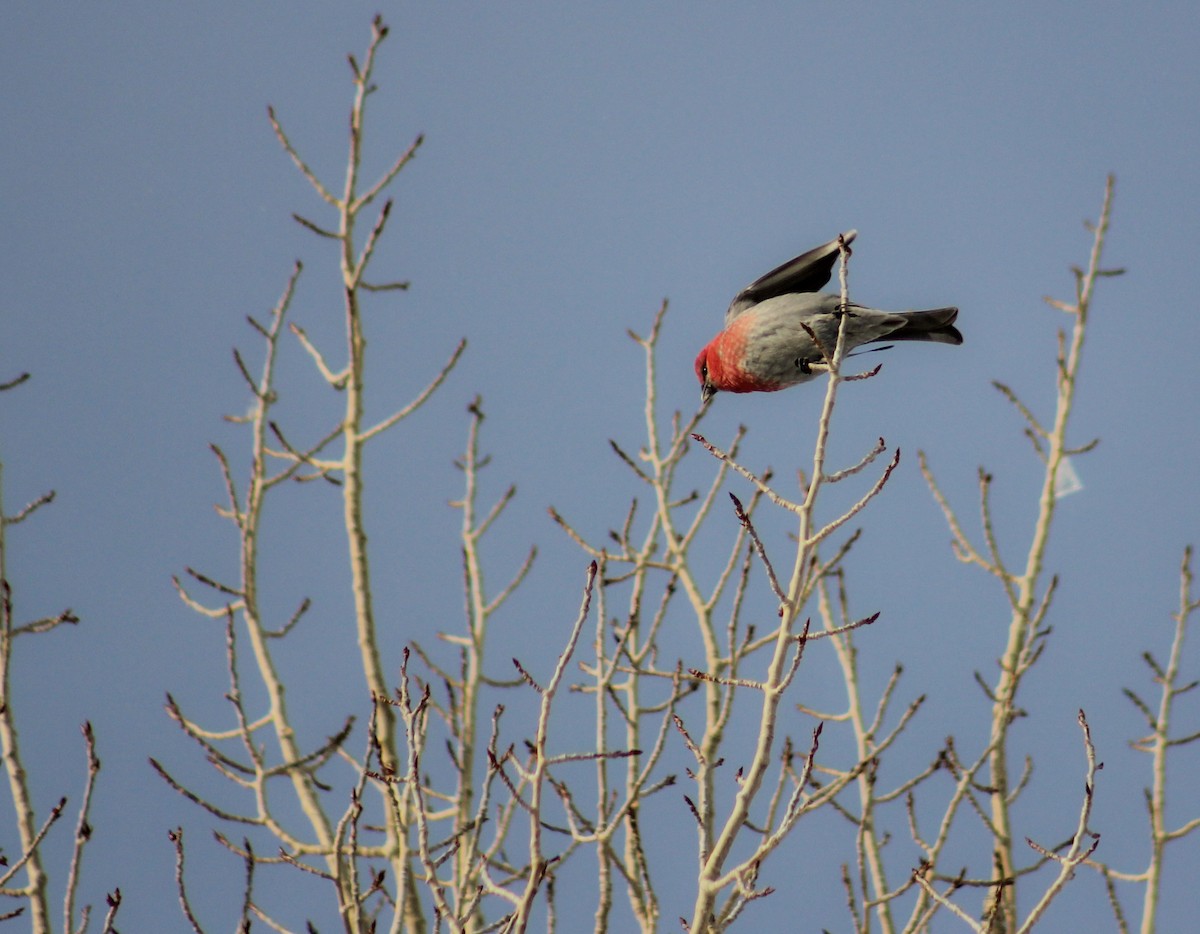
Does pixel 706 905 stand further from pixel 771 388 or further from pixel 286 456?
pixel 286 456

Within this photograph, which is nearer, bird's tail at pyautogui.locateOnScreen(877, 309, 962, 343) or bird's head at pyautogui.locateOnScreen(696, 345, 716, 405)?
bird's tail at pyautogui.locateOnScreen(877, 309, 962, 343)

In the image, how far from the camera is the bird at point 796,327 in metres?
5.66

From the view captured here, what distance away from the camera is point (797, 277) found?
582cm

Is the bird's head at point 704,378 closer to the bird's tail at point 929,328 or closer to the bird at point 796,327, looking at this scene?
the bird at point 796,327

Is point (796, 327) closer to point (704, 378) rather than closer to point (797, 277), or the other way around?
point (797, 277)

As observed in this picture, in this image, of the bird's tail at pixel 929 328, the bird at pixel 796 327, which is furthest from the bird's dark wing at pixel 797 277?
the bird's tail at pixel 929 328

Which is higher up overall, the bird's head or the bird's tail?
the bird's head

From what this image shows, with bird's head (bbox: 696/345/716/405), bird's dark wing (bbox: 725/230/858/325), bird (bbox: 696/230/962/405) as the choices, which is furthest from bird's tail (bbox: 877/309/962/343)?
bird's head (bbox: 696/345/716/405)

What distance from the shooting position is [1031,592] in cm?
735

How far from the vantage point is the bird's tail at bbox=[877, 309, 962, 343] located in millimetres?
5793

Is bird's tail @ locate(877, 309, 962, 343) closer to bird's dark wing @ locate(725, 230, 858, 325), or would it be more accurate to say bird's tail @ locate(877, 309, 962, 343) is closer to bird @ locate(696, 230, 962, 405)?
bird @ locate(696, 230, 962, 405)

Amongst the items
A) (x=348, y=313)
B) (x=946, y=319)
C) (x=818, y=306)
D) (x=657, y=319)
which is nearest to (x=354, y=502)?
(x=348, y=313)

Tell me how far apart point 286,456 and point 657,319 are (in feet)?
7.75

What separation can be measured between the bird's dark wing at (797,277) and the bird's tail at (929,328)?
1.31 ft
